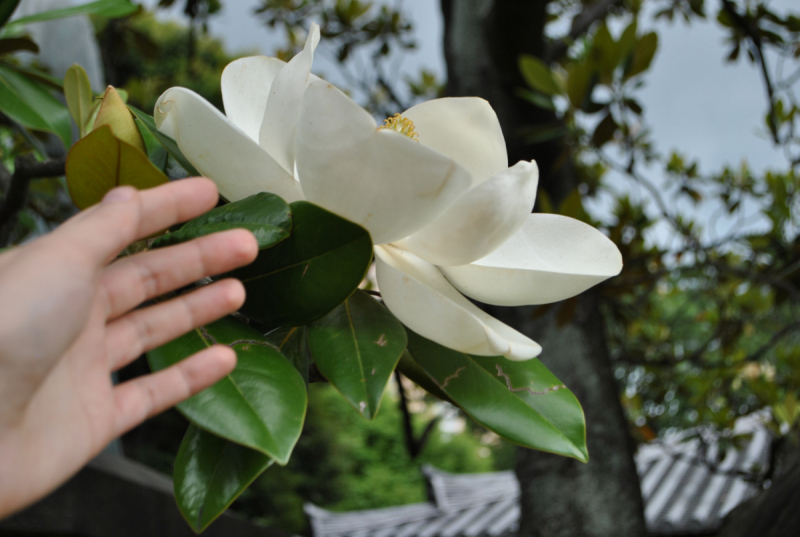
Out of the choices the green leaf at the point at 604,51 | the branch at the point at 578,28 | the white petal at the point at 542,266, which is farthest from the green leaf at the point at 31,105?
the branch at the point at 578,28

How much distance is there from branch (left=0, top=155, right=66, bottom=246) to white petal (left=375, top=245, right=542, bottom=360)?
0.33m

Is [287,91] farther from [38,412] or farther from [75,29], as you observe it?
[75,29]

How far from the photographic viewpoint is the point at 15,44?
0.72 metres

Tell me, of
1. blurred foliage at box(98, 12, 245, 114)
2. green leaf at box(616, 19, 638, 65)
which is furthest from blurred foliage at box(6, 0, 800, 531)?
blurred foliage at box(98, 12, 245, 114)

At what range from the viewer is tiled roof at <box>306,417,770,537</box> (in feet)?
10.1

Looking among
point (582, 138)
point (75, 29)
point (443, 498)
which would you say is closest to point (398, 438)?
point (443, 498)

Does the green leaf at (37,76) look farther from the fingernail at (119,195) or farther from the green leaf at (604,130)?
the green leaf at (604,130)

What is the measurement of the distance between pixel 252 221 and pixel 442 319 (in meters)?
0.11

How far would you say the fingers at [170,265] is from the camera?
27 centimetres

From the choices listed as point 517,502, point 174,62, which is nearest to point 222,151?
point 517,502

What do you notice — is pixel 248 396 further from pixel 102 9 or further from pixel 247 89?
pixel 102 9

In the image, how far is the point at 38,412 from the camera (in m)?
0.25

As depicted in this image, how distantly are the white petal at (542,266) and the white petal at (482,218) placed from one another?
0.03m

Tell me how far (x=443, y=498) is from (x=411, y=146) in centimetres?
503
